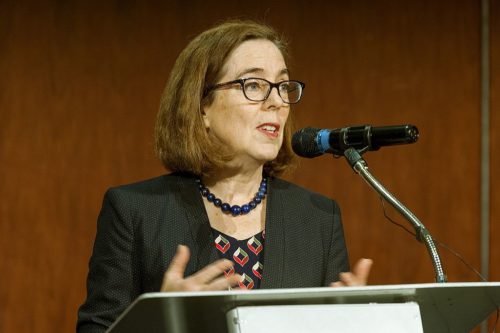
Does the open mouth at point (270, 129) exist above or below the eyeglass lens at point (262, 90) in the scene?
below

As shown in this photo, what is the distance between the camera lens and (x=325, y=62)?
358cm

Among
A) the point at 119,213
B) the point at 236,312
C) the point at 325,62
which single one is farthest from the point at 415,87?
the point at 236,312

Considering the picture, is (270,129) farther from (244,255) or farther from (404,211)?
(404,211)

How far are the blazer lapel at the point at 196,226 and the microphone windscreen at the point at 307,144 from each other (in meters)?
0.44

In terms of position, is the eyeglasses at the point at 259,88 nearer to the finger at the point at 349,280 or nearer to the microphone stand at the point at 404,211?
the microphone stand at the point at 404,211

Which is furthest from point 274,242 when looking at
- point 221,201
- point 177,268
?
point 177,268

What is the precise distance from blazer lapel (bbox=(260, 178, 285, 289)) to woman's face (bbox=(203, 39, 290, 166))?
124mm

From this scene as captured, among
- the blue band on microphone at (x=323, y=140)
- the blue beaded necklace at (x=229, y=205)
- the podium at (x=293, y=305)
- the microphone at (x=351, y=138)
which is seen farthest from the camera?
the blue beaded necklace at (x=229, y=205)

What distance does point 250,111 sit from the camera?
225cm

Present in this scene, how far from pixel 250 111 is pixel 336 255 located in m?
0.49

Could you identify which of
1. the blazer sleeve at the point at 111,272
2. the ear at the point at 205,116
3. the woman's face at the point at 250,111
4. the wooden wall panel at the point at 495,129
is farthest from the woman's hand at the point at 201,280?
the wooden wall panel at the point at 495,129

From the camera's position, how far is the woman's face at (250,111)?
88.7 inches

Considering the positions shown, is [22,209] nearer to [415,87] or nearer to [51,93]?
[51,93]

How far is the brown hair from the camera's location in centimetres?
233
